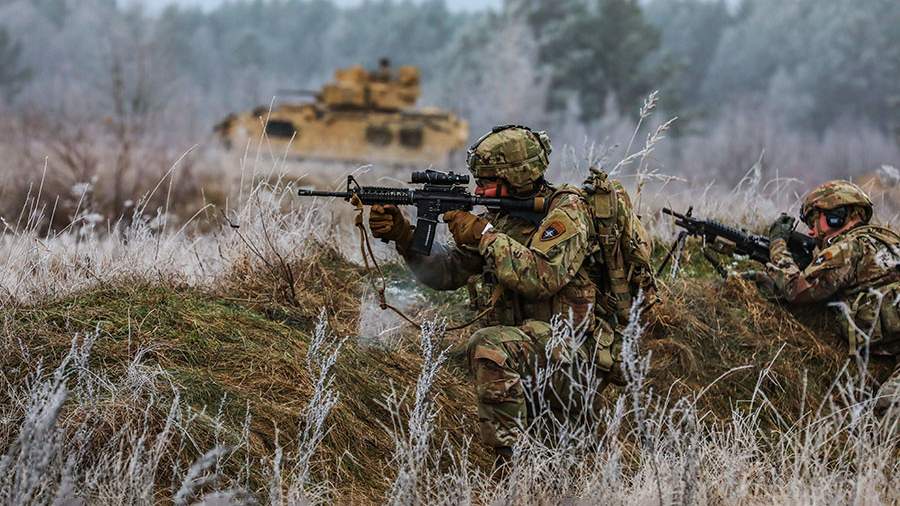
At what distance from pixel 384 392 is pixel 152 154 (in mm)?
16058

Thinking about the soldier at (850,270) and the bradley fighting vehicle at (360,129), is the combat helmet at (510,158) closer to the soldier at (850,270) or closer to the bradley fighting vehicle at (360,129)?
the soldier at (850,270)

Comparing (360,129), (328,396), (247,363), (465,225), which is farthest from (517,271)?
(360,129)

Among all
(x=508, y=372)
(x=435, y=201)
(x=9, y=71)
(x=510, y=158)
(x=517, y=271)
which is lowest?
(x=9, y=71)

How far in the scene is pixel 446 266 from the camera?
4.97 m

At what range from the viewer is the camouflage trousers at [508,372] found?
436 centimetres

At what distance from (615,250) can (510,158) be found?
24.6 inches

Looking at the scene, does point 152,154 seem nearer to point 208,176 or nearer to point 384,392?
point 208,176

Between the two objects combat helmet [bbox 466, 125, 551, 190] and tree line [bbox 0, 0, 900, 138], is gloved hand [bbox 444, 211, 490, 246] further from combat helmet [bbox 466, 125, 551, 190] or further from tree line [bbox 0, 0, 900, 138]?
tree line [bbox 0, 0, 900, 138]

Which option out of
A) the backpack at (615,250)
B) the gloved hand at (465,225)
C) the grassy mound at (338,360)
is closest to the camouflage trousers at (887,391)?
the grassy mound at (338,360)

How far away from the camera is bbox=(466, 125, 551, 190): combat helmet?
4676 mm

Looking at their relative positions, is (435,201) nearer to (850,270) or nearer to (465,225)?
(465,225)

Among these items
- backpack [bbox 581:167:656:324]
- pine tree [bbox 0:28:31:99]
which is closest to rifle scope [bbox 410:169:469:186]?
backpack [bbox 581:167:656:324]

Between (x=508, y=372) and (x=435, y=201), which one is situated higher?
(x=435, y=201)

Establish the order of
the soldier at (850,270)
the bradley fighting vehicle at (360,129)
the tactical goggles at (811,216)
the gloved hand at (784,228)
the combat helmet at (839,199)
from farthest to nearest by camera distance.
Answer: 1. the bradley fighting vehicle at (360,129)
2. the gloved hand at (784,228)
3. the tactical goggles at (811,216)
4. the combat helmet at (839,199)
5. the soldier at (850,270)
